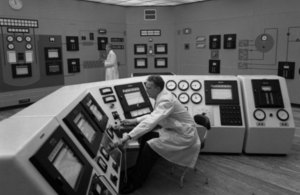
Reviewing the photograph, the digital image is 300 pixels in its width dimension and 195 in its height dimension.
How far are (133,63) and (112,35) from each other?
1134mm

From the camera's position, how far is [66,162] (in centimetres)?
119

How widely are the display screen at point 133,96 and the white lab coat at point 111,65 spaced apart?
438 cm

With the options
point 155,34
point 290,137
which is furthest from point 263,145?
point 155,34

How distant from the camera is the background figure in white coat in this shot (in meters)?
7.21

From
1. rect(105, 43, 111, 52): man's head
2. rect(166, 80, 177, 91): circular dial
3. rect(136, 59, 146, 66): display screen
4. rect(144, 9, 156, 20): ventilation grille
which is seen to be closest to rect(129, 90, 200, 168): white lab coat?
rect(166, 80, 177, 91): circular dial

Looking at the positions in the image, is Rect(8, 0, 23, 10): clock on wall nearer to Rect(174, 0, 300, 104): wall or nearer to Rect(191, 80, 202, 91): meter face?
Rect(174, 0, 300, 104): wall

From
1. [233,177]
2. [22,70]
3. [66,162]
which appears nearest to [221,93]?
[233,177]

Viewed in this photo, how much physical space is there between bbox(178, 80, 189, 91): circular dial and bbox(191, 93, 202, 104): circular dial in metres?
0.14

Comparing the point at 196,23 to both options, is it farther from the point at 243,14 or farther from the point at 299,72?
the point at 299,72

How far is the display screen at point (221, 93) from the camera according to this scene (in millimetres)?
3391

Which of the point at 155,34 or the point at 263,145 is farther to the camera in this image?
the point at 155,34

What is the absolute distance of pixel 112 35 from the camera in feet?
26.3

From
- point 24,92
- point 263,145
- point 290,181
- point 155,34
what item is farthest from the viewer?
point 155,34

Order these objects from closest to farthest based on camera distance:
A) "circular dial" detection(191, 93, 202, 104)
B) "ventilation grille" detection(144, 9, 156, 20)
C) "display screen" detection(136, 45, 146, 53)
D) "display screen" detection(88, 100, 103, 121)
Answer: "display screen" detection(88, 100, 103, 121) → "circular dial" detection(191, 93, 202, 104) → "ventilation grille" detection(144, 9, 156, 20) → "display screen" detection(136, 45, 146, 53)
